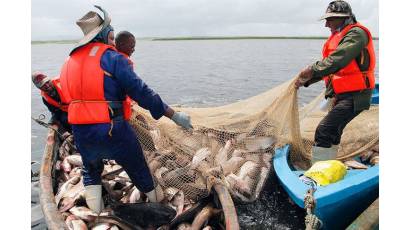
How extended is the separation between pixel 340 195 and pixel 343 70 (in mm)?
1943

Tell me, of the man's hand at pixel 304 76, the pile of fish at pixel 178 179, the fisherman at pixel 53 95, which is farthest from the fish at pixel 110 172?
the man's hand at pixel 304 76

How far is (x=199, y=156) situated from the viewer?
5.55m

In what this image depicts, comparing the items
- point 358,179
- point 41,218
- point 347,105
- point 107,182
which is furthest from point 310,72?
point 41,218

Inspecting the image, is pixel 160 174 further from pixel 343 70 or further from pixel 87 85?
pixel 343 70

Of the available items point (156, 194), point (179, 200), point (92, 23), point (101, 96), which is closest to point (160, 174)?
point (156, 194)

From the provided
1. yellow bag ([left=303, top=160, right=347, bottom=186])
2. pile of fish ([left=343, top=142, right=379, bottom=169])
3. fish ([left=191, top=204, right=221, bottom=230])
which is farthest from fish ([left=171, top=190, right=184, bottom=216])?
pile of fish ([left=343, top=142, right=379, bottom=169])

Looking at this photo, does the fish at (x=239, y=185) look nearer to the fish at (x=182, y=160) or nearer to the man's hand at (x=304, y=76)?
the fish at (x=182, y=160)

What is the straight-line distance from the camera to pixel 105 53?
4156 millimetres

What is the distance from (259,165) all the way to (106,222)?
2.67 m

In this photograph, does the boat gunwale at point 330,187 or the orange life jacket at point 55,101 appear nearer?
the boat gunwale at point 330,187

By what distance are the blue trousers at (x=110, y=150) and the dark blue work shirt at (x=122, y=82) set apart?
1.27ft

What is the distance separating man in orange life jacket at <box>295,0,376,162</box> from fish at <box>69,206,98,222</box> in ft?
11.6

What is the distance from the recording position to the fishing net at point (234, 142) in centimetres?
530

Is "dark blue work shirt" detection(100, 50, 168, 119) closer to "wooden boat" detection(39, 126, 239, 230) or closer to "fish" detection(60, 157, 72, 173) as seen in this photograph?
"wooden boat" detection(39, 126, 239, 230)
